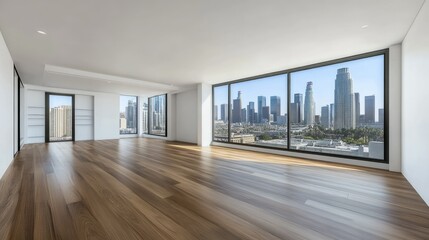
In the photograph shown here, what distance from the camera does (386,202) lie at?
225 centimetres

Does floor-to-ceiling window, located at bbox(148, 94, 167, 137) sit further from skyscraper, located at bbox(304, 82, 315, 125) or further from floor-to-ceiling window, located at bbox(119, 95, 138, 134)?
skyscraper, located at bbox(304, 82, 315, 125)

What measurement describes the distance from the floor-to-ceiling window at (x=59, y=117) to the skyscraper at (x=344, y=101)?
1001cm

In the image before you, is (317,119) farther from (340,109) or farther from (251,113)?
(251,113)

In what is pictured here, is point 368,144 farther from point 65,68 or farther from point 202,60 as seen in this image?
point 65,68

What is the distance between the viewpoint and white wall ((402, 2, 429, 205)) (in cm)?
233

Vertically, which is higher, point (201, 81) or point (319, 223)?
point (201, 81)

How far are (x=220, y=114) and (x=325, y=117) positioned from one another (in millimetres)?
3737

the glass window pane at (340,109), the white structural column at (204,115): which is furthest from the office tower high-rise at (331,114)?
the white structural column at (204,115)

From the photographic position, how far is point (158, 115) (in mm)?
10391

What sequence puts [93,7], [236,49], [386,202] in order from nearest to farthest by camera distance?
[386,202] → [93,7] → [236,49]

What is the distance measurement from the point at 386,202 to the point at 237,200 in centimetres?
171

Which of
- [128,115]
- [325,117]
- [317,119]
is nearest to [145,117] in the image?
[128,115]

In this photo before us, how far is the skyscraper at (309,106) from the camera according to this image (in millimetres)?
4980

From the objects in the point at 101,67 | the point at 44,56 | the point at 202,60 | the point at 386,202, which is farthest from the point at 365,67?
the point at 44,56
